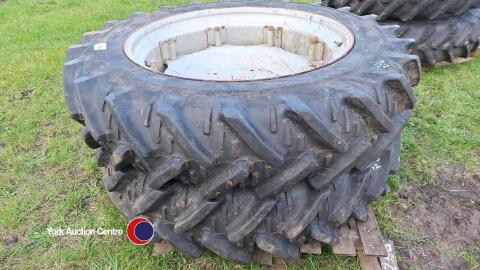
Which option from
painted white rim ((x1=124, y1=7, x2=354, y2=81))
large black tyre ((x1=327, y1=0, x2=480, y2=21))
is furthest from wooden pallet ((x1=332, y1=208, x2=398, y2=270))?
large black tyre ((x1=327, y1=0, x2=480, y2=21))

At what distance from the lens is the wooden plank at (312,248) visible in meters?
1.77

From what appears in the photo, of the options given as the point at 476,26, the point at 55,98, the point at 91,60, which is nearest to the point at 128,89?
the point at 91,60

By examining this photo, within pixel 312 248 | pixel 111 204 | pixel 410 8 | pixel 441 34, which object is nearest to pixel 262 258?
pixel 312 248

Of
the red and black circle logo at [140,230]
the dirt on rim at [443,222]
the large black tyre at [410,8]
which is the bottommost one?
the dirt on rim at [443,222]

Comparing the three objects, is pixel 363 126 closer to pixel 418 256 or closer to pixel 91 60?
pixel 418 256

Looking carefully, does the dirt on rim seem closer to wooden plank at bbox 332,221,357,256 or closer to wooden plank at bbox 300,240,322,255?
wooden plank at bbox 332,221,357,256

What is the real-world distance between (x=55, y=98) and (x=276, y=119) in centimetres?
261

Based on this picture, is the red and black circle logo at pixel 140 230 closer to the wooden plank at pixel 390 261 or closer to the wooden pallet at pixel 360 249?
the wooden pallet at pixel 360 249

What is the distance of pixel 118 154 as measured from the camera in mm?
1504

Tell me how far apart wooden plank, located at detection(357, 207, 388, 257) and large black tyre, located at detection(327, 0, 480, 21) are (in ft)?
6.37

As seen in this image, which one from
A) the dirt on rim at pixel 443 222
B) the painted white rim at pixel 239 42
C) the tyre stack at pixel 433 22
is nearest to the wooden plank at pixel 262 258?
the dirt on rim at pixel 443 222

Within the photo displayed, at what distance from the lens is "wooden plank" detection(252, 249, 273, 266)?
5.80 feet

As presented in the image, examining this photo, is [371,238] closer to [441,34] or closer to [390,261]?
[390,261]

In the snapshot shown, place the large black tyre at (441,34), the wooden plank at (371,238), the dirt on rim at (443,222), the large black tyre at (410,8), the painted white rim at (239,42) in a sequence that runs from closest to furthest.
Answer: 1. the wooden plank at (371,238)
2. the dirt on rim at (443,222)
3. the painted white rim at (239,42)
4. the large black tyre at (410,8)
5. the large black tyre at (441,34)
